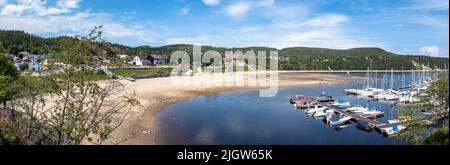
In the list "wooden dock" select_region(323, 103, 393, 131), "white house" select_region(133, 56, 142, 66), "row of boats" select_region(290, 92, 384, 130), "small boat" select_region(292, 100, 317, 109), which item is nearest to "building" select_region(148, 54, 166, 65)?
"white house" select_region(133, 56, 142, 66)

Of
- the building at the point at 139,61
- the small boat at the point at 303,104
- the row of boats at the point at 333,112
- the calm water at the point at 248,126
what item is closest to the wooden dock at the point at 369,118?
the row of boats at the point at 333,112

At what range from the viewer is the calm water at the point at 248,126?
2509 centimetres

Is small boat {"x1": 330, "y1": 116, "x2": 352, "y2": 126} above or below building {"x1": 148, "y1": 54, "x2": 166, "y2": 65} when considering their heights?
below

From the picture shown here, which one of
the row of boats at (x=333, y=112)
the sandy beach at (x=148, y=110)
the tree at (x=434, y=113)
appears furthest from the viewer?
the row of boats at (x=333, y=112)

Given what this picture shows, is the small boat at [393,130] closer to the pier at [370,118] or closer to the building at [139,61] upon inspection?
the pier at [370,118]

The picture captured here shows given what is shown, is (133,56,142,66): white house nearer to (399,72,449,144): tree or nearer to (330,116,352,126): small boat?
(330,116,352,126): small boat

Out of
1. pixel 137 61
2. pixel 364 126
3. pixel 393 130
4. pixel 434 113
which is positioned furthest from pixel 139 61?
pixel 434 113

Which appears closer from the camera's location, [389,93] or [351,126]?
[351,126]

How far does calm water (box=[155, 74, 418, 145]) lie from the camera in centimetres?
2509
